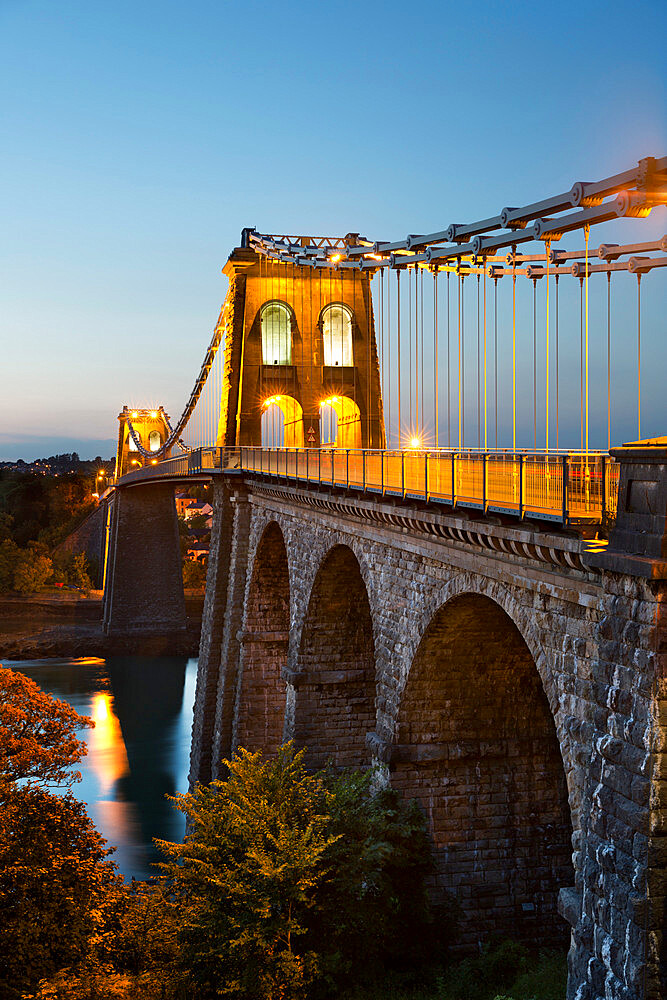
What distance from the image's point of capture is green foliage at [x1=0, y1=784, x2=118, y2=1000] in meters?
14.1

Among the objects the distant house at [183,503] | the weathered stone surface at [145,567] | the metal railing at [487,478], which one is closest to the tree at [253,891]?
the metal railing at [487,478]

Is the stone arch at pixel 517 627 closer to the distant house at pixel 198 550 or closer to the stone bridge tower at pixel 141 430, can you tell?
the stone bridge tower at pixel 141 430

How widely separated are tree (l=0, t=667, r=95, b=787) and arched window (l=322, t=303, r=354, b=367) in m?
24.0

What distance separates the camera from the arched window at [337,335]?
131 feet

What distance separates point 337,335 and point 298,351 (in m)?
1.86

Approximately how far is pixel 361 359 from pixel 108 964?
2911cm

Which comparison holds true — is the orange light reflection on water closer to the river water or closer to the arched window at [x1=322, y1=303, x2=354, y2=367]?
the river water

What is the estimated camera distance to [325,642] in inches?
872

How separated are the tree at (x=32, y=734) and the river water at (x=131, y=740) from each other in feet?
17.2

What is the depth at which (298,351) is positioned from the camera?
39531 millimetres

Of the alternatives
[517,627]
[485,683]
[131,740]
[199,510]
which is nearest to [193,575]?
[131,740]

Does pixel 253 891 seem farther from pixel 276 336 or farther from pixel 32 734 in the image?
pixel 276 336

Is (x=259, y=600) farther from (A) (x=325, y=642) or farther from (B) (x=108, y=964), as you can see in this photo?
(B) (x=108, y=964)

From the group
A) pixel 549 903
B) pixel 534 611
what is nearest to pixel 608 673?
pixel 534 611
